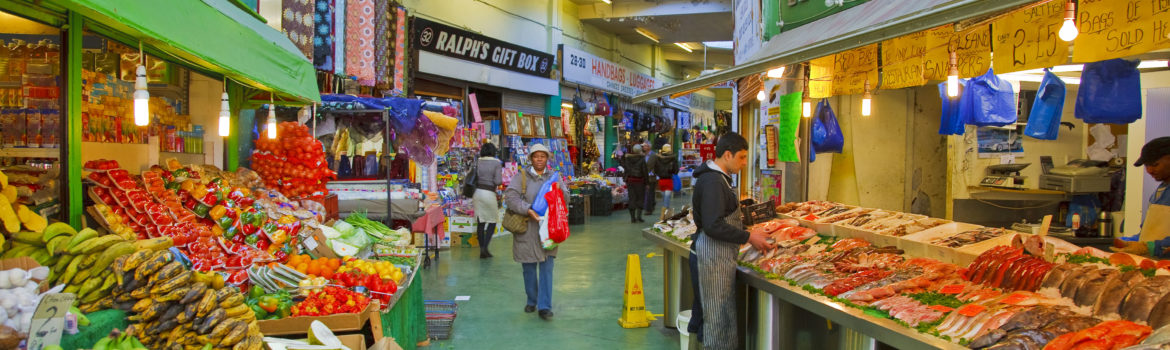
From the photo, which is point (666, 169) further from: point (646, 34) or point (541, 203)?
point (541, 203)

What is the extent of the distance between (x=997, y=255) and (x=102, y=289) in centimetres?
480

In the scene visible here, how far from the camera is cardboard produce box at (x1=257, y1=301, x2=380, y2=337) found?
452cm

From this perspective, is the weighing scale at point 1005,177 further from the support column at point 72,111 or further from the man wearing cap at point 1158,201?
the support column at point 72,111

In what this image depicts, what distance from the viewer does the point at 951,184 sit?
31.6 ft

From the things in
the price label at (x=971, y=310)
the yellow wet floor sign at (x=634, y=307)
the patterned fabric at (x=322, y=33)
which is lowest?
the yellow wet floor sign at (x=634, y=307)

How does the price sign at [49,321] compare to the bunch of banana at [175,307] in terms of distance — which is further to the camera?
the bunch of banana at [175,307]

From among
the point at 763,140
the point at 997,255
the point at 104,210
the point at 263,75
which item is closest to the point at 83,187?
the point at 104,210

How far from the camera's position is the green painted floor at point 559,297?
667 cm

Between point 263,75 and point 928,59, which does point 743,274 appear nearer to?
point 928,59

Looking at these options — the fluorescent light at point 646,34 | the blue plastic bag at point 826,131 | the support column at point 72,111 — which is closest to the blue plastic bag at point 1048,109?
the blue plastic bag at point 826,131

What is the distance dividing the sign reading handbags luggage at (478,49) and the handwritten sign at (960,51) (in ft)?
31.3

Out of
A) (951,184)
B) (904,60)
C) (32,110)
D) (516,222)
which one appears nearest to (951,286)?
(904,60)

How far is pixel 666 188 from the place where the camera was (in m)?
16.3

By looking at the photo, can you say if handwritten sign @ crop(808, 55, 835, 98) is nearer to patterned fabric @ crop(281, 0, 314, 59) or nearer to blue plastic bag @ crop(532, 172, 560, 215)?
blue plastic bag @ crop(532, 172, 560, 215)
